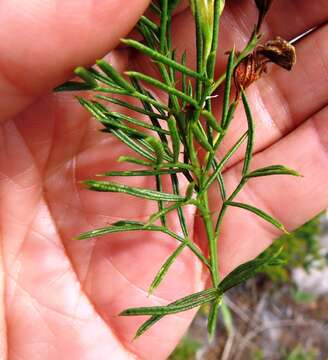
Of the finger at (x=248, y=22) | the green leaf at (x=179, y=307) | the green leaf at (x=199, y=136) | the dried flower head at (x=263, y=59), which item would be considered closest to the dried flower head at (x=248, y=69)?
the dried flower head at (x=263, y=59)

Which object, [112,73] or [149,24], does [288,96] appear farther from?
[112,73]

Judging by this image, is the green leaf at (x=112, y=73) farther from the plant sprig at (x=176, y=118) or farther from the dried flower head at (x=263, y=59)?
the dried flower head at (x=263, y=59)

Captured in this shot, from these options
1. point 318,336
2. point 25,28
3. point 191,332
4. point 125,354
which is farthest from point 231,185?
point 318,336

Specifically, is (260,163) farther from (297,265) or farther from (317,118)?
(297,265)

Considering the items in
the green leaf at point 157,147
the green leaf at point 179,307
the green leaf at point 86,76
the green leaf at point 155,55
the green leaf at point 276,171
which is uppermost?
the green leaf at point 86,76

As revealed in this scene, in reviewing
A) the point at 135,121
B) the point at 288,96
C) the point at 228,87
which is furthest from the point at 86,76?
the point at 288,96

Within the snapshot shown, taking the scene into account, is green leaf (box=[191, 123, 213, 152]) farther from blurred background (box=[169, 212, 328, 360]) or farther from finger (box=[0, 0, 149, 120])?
blurred background (box=[169, 212, 328, 360])

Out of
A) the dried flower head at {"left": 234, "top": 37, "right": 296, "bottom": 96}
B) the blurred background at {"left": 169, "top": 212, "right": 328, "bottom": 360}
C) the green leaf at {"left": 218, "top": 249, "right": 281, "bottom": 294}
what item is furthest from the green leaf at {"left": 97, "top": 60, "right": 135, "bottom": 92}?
the blurred background at {"left": 169, "top": 212, "right": 328, "bottom": 360}

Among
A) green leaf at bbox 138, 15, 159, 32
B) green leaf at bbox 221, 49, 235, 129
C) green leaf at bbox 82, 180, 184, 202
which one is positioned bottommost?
green leaf at bbox 82, 180, 184, 202
